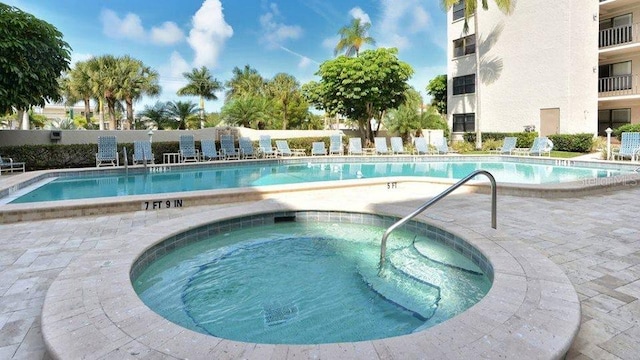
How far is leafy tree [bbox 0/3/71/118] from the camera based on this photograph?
11.4m

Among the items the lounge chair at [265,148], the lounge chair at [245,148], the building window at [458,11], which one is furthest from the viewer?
the building window at [458,11]

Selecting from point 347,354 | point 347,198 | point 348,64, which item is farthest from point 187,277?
point 348,64

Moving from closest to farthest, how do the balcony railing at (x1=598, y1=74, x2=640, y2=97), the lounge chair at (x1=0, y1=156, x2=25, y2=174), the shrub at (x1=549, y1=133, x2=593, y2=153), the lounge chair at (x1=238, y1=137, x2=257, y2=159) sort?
1. the lounge chair at (x1=0, y1=156, x2=25, y2=174)
2. the lounge chair at (x1=238, y1=137, x2=257, y2=159)
3. the shrub at (x1=549, y1=133, x2=593, y2=153)
4. the balcony railing at (x1=598, y1=74, x2=640, y2=97)

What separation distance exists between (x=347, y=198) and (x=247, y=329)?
4686 mm

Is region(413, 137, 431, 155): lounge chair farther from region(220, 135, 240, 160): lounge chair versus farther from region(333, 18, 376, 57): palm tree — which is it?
region(333, 18, 376, 57): palm tree

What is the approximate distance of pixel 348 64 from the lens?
2244cm

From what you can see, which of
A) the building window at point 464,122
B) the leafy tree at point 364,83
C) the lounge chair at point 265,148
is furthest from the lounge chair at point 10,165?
the building window at point 464,122

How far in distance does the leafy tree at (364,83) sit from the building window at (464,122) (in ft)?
14.7

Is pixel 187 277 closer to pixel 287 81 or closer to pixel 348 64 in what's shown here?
pixel 348 64

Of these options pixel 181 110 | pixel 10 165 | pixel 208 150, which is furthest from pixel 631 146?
pixel 181 110

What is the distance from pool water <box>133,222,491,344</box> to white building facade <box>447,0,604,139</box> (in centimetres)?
1924

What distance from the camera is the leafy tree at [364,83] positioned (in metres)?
22.1

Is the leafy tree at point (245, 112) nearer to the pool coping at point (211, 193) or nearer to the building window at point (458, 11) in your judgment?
the building window at point (458, 11)

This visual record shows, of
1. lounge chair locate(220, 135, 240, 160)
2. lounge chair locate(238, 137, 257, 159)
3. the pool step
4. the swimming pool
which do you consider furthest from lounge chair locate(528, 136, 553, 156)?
the pool step
